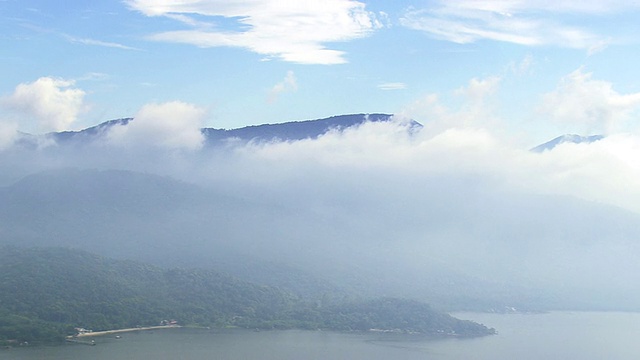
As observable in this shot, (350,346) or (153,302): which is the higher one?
(153,302)

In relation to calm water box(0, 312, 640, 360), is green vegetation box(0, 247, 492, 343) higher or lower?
higher

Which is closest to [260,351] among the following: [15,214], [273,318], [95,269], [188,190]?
[273,318]

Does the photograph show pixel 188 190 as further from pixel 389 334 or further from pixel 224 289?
pixel 389 334

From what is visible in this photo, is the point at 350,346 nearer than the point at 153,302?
Yes

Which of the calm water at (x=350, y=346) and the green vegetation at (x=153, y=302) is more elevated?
the green vegetation at (x=153, y=302)

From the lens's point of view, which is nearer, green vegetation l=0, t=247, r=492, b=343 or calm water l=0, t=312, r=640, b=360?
calm water l=0, t=312, r=640, b=360
